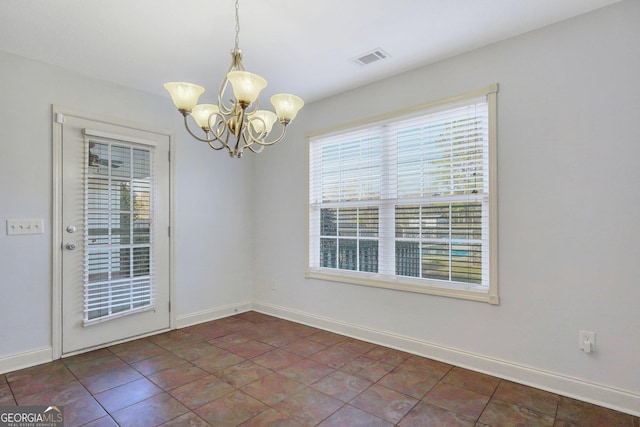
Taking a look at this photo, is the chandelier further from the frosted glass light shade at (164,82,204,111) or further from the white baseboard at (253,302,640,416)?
the white baseboard at (253,302,640,416)

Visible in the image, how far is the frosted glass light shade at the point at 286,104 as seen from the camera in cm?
203

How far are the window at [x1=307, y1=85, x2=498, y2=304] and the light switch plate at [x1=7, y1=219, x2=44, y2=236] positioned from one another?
245 cm

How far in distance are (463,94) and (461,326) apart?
186 centimetres

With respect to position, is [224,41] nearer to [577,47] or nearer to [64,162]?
[64,162]

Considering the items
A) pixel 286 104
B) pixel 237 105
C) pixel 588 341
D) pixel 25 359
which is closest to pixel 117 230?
pixel 25 359

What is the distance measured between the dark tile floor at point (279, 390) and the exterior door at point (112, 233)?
31cm

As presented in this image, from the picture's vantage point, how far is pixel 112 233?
3.19 meters

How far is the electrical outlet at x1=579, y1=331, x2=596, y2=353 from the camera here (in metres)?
2.18

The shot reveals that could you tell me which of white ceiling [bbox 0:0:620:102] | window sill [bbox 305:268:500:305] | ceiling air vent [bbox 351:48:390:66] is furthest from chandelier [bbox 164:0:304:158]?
window sill [bbox 305:268:500:305]

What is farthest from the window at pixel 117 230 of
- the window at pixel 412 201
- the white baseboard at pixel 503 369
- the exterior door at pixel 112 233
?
the white baseboard at pixel 503 369

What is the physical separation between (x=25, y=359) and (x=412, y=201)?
3439 mm

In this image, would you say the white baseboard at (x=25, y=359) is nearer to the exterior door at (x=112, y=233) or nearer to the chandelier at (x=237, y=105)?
the exterior door at (x=112, y=233)

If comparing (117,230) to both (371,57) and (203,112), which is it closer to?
(203,112)

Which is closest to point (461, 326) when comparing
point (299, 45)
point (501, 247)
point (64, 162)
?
point (501, 247)
